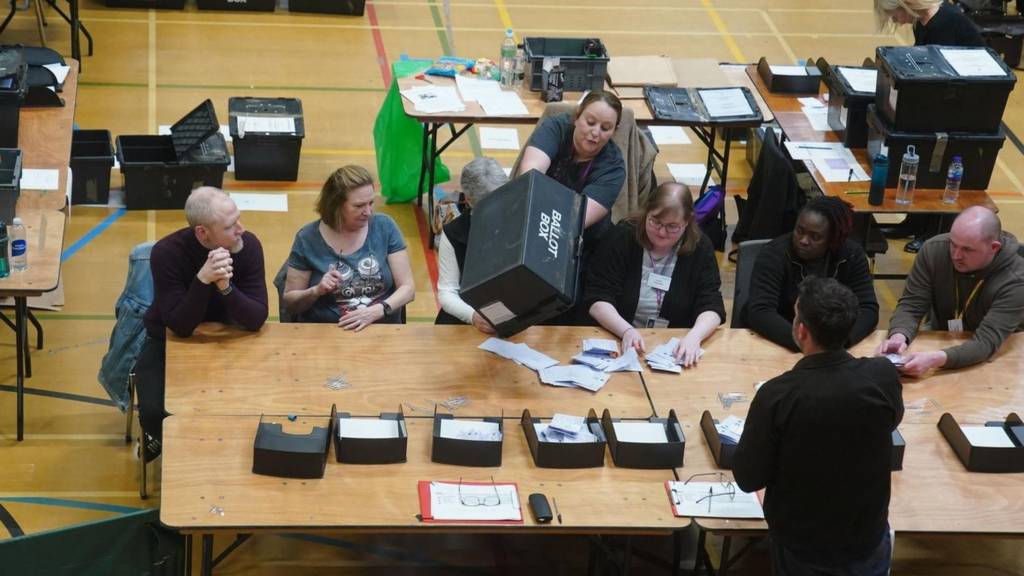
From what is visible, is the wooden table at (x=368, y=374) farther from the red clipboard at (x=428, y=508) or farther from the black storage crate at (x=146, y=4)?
the black storage crate at (x=146, y=4)

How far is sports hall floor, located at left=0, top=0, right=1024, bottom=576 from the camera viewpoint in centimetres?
544

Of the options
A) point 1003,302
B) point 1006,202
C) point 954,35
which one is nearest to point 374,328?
point 1003,302

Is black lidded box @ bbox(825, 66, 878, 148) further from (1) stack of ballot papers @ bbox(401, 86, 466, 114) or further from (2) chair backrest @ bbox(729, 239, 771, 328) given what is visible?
(1) stack of ballot papers @ bbox(401, 86, 466, 114)

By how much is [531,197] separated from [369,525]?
1.34m

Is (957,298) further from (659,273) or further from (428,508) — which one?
(428,508)

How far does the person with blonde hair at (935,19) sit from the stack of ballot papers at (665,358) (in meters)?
3.18

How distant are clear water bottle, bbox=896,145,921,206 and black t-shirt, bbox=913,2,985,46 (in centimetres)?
107

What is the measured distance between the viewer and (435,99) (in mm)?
7938

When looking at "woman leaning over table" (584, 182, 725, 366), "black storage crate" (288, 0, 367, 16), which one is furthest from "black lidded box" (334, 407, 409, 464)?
"black storage crate" (288, 0, 367, 16)

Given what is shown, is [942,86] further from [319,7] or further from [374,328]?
[319,7]

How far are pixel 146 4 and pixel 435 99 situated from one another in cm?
458

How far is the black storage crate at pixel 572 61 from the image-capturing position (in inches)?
316

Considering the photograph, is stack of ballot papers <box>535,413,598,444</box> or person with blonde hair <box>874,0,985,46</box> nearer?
A: stack of ballot papers <box>535,413,598,444</box>

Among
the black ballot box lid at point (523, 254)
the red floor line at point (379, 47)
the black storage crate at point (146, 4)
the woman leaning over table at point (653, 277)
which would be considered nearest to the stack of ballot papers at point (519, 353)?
the black ballot box lid at point (523, 254)
